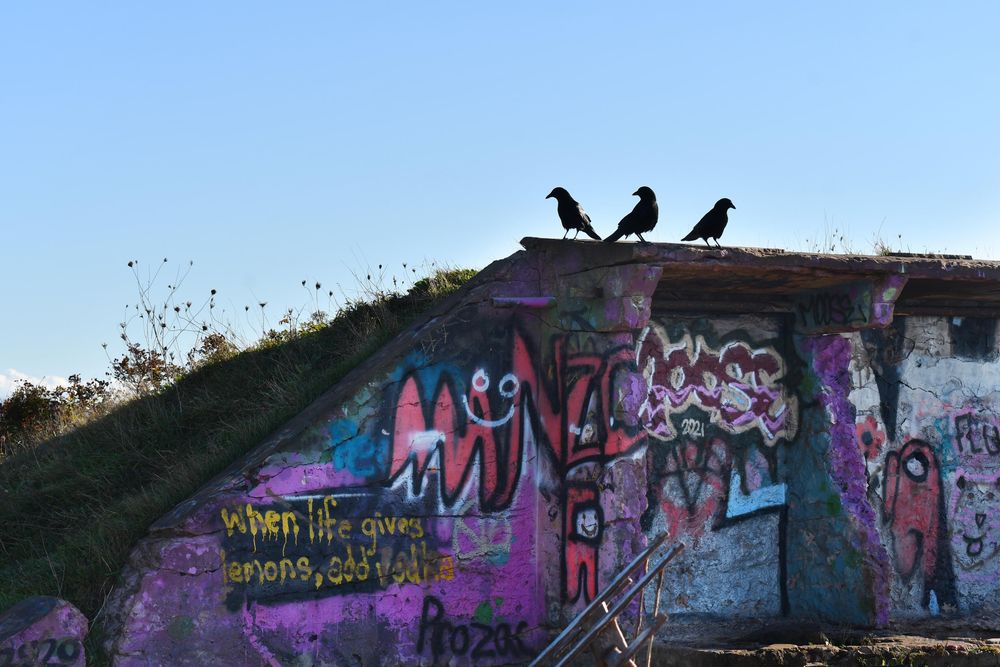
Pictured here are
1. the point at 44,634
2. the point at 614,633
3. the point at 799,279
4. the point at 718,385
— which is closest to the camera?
the point at 614,633

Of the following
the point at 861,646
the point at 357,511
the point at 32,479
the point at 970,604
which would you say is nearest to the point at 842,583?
the point at 861,646

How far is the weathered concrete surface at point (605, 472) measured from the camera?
777cm

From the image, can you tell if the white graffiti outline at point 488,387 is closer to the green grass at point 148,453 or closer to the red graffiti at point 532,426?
the red graffiti at point 532,426

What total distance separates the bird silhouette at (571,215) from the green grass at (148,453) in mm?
1662

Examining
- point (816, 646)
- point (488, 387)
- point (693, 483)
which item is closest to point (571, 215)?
point (488, 387)

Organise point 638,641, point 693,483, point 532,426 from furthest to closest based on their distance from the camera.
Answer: point 693,483 → point 532,426 → point 638,641

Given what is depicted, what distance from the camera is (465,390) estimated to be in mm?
8414

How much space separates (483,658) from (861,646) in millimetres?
2757

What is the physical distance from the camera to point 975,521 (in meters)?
10.5

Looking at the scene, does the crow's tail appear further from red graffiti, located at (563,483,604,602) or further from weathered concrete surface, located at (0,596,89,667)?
weathered concrete surface, located at (0,596,89,667)

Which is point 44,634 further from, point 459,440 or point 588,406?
Result: point 588,406

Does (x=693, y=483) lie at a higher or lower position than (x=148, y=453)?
lower

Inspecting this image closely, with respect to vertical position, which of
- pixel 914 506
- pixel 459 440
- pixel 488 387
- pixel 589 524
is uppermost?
pixel 488 387

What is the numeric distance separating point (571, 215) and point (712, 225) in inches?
43.1
